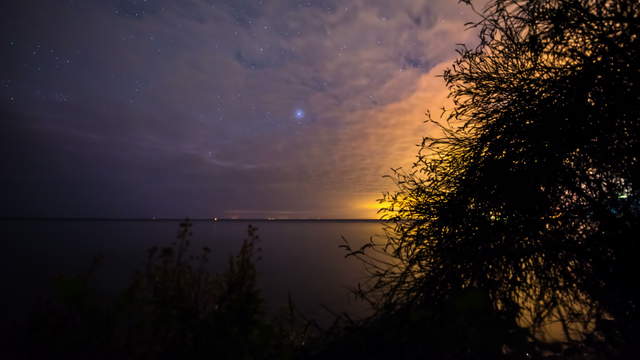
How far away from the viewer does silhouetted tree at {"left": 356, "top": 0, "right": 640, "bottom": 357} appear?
5102 mm

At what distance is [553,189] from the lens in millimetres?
5641

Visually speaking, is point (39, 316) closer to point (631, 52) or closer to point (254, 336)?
point (254, 336)

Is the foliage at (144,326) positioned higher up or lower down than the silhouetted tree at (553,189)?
lower down

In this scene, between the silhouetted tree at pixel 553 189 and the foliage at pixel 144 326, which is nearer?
the foliage at pixel 144 326

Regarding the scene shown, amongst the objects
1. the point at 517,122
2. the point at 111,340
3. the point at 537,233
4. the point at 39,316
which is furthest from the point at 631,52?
the point at 39,316

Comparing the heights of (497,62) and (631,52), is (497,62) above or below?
above

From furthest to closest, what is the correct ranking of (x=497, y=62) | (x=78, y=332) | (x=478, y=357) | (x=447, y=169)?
(x=447, y=169) < (x=497, y=62) < (x=478, y=357) < (x=78, y=332)

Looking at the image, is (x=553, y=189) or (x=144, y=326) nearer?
(x=144, y=326)

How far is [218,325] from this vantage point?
3.92 metres

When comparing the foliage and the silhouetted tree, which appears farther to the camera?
the silhouetted tree

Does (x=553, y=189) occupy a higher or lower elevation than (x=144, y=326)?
higher

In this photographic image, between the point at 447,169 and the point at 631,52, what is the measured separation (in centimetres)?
368

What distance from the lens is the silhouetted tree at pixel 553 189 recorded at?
510 cm

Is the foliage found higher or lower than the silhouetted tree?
lower
